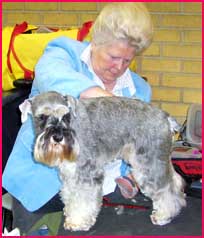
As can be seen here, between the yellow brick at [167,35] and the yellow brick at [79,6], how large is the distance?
1.42 feet

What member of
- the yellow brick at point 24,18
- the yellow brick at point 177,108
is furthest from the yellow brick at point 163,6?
the yellow brick at point 24,18

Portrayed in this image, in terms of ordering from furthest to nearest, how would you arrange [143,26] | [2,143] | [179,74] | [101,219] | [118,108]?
[179,74] < [2,143] < [101,219] < [143,26] < [118,108]

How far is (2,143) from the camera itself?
2.04 meters

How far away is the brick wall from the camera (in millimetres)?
2924

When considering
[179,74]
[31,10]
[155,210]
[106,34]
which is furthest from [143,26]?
[31,10]

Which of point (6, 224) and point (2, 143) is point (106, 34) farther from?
point (6, 224)

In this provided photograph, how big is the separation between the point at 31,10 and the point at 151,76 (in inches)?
35.2

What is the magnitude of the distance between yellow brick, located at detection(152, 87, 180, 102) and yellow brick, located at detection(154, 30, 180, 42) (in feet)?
1.06

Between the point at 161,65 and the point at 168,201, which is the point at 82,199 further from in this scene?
the point at 161,65

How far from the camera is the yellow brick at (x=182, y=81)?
3.02 metres

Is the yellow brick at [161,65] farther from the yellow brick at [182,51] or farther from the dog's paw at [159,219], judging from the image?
the dog's paw at [159,219]

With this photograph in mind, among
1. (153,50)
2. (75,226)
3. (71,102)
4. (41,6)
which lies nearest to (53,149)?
(71,102)

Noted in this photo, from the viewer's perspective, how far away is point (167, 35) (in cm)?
297

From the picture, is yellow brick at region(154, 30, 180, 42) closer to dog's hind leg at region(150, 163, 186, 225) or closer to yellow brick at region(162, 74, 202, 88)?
yellow brick at region(162, 74, 202, 88)
